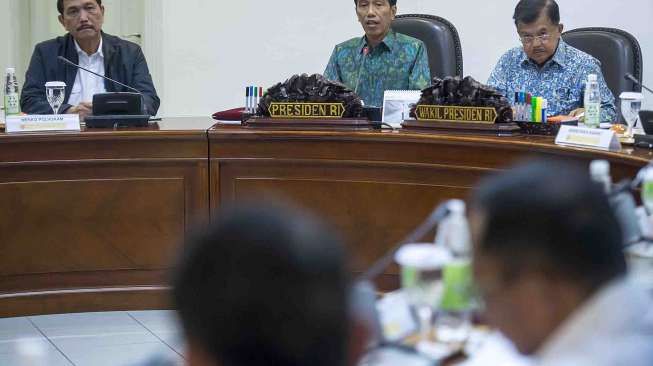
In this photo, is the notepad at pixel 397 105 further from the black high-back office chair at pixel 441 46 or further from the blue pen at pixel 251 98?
the black high-back office chair at pixel 441 46

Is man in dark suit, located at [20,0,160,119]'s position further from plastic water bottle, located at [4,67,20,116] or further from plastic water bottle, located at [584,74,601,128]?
plastic water bottle, located at [584,74,601,128]

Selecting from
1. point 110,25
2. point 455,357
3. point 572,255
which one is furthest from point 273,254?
point 110,25

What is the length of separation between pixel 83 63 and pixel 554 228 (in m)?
3.75

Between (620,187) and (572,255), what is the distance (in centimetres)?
65

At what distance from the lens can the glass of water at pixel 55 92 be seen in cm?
381

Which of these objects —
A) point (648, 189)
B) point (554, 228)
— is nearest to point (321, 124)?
point (648, 189)

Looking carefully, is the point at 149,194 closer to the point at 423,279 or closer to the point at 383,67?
the point at 383,67

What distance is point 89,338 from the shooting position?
3.47 meters

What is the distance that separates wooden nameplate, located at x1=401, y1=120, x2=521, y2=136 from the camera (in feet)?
11.3

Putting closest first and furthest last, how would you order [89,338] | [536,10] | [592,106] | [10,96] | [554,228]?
1. [554,228]
2. [592,106]
3. [89,338]
4. [10,96]
5. [536,10]

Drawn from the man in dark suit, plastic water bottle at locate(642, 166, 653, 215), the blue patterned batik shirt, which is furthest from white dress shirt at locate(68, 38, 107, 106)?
plastic water bottle at locate(642, 166, 653, 215)

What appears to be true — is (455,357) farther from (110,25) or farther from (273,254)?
(110,25)

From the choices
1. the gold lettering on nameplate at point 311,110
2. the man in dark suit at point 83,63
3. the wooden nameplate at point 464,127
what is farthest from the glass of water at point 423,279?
the man in dark suit at point 83,63

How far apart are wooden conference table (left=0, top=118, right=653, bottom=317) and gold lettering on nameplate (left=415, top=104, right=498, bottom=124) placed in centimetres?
17
